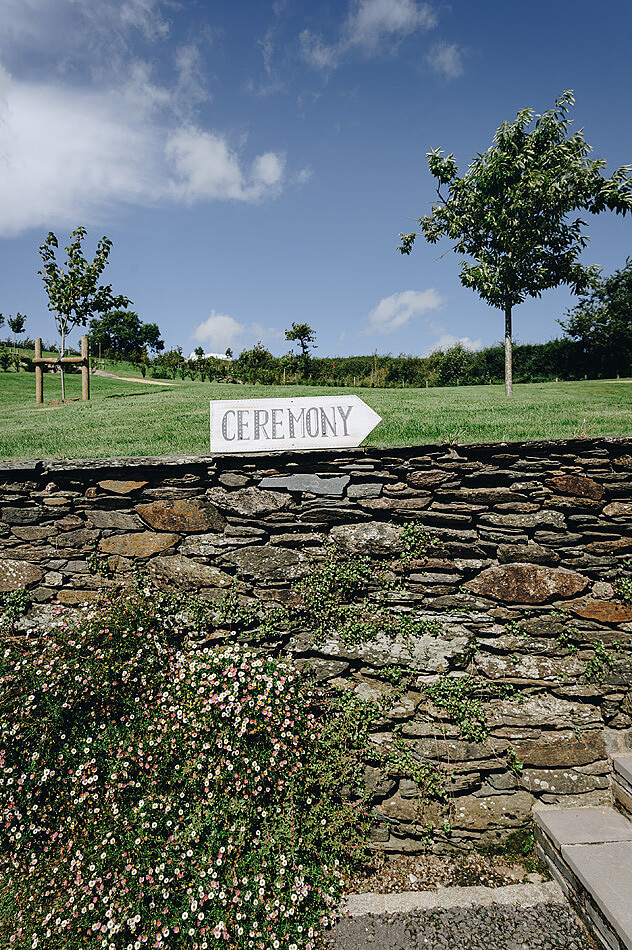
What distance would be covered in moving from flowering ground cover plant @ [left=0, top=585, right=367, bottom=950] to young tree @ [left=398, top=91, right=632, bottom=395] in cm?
829

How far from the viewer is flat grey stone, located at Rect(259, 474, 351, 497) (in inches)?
136

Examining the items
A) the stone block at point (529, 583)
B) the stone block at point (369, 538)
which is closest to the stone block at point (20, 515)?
the stone block at point (369, 538)

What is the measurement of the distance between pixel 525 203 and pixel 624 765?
32.1ft

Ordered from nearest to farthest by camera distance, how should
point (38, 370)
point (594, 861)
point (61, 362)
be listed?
1. point (594, 861)
2. point (61, 362)
3. point (38, 370)

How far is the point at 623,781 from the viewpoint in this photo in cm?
323

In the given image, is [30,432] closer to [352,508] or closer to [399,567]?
[352,508]

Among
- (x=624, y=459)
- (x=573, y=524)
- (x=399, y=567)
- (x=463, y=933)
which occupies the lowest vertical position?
(x=463, y=933)

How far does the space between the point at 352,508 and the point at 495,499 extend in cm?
108

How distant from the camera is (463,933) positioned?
9.07ft

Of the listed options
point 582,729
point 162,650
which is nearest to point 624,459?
point 582,729

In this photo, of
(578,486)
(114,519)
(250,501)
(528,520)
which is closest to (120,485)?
(114,519)

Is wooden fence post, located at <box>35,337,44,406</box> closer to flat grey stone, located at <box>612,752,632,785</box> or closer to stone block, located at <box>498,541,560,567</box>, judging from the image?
stone block, located at <box>498,541,560,567</box>

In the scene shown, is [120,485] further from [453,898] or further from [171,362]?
[171,362]

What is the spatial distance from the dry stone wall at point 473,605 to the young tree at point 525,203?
668 centimetres
